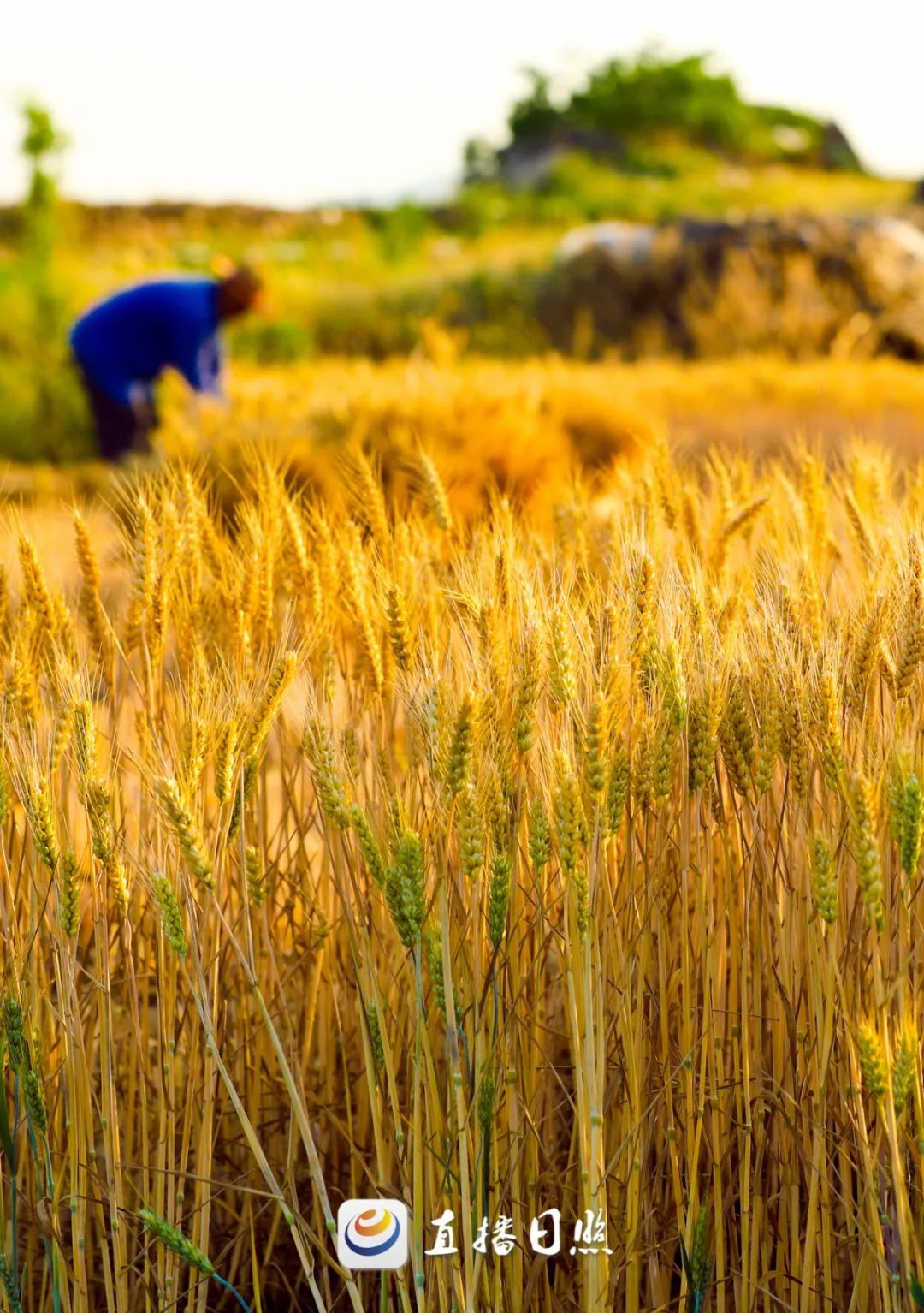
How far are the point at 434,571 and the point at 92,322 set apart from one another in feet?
20.6

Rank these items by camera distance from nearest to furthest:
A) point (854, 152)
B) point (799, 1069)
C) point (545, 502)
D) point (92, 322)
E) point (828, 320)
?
point (799, 1069), point (545, 502), point (92, 322), point (828, 320), point (854, 152)

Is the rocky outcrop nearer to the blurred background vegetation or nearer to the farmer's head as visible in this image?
the blurred background vegetation

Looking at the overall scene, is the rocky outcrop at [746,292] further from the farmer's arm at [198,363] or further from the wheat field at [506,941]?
the wheat field at [506,941]

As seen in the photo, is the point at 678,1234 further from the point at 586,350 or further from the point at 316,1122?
the point at 586,350

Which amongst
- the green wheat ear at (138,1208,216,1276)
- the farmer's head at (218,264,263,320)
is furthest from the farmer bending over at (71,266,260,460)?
the green wheat ear at (138,1208,216,1276)

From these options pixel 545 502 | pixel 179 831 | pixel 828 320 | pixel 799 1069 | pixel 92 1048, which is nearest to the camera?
pixel 179 831

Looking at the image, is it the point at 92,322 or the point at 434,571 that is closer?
the point at 434,571

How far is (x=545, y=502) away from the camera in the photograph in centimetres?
434

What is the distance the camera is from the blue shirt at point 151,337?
716 cm

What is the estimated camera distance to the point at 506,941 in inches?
51.3

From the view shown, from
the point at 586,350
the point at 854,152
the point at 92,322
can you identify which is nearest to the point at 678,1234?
the point at 92,322

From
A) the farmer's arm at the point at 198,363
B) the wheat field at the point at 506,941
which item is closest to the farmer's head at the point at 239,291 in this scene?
the farmer's arm at the point at 198,363

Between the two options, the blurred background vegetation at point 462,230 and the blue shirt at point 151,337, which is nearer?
the blue shirt at point 151,337

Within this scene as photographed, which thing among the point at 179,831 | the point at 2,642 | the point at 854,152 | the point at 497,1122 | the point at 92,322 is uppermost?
the point at 854,152
